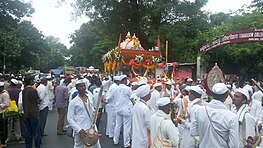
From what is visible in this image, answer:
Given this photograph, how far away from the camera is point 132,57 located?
45.2ft

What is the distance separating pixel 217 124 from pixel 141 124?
77.3 inches

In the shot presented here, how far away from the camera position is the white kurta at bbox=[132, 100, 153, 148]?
18.9 feet

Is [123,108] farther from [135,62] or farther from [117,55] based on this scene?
[117,55]

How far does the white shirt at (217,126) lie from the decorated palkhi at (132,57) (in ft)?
29.9

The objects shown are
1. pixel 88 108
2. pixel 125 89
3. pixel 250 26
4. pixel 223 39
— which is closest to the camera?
pixel 88 108

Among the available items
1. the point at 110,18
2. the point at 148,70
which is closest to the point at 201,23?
the point at 110,18

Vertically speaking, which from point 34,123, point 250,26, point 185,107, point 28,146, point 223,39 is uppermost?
point 250,26

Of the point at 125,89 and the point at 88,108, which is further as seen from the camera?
the point at 125,89

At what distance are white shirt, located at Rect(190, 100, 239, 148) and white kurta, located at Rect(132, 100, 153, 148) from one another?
1.44m

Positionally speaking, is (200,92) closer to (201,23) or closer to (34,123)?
(34,123)

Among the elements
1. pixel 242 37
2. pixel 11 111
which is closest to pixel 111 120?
pixel 11 111

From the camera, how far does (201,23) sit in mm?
25031

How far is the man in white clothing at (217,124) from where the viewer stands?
4.09m

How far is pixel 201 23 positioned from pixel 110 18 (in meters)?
7.44
